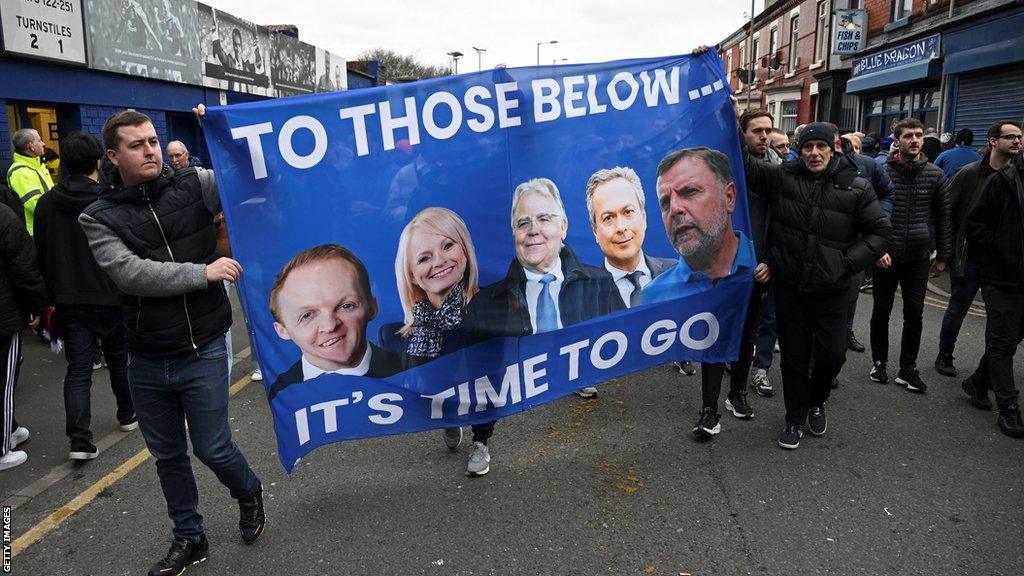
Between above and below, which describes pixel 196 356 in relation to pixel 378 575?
above

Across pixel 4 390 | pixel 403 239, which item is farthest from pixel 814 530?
pixel 4 390

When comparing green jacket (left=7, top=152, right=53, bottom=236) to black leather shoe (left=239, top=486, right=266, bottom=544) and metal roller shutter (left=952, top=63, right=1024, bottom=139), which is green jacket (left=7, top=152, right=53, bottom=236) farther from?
metal roller shutter (left=952, top=63, right=1024, bottom=139)

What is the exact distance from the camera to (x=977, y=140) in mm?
14617

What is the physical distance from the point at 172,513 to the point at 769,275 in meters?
3.57

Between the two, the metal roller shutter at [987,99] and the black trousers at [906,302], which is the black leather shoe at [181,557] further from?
the metal roller shutter at [987,99]

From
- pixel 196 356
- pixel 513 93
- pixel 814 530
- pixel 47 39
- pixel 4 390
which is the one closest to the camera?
pixel 196 356

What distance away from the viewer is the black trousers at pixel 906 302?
17.9ft

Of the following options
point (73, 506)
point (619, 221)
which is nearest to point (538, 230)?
point (619, 221)

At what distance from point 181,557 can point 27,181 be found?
182 inches

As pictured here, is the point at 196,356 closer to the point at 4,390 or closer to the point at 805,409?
the point at 4,390

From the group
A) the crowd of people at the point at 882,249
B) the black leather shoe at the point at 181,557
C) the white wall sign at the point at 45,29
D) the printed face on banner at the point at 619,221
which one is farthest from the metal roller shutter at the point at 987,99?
the white wall sign at the point at 45,29

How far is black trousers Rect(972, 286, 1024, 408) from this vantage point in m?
4.62

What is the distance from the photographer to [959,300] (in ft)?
18.2

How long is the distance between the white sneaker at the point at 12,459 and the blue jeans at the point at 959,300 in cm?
664
